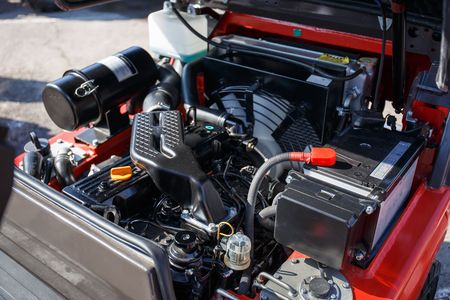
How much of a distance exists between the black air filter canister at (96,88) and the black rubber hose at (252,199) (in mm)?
721

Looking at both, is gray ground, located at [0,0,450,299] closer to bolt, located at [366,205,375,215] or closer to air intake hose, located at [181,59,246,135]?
air intake hose, located at [181,59,246,135]

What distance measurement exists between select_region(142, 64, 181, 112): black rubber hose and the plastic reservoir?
0.56ft

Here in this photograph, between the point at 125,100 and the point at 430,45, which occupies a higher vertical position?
the point at 430,45

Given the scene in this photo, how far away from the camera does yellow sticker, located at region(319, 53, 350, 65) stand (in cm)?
177

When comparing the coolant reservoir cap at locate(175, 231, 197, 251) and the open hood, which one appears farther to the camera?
the open hood

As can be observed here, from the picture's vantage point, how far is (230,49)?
1.91 meters

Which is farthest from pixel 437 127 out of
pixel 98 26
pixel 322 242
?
pixel 98 26

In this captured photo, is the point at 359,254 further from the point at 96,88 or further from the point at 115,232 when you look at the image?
the point at 96,88

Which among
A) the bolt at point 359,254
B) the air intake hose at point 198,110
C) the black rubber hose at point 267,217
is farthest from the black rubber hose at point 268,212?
the air intake hose at point 198,110

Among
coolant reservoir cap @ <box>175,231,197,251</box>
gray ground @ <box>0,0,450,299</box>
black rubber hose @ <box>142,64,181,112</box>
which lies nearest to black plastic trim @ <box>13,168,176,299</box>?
coolant reservoir cap @ <box>175,231,197,251</box>

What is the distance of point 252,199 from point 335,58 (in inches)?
28.3

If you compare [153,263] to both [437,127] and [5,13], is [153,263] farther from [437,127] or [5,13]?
[5,13]

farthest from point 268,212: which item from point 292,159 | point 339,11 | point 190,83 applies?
point 339,11

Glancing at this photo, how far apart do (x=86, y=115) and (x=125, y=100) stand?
0.18m
